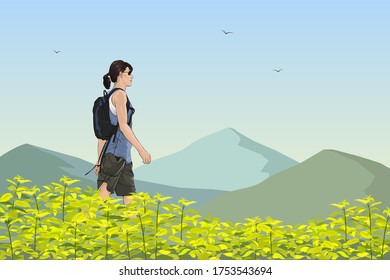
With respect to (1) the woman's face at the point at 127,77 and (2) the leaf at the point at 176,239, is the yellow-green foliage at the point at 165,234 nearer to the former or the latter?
(2) the leaf at the point at 176,239

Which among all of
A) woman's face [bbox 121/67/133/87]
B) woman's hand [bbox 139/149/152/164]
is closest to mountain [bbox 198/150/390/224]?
woman's hand [bbox 139/149/152/164]

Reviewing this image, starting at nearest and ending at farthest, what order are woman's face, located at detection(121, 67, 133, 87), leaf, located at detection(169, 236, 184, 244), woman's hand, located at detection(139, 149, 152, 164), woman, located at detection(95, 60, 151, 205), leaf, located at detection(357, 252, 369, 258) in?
leaf, located at detection(169, 236, 184, 244)
leaf, located at detection(357, 252, 369, 258)
woman's hand, located at detection(139, 149, 152, 164)
woman, located at detection(95, 60, 151, 205)
woman's face, located at detection(121, 67, 133, 87)

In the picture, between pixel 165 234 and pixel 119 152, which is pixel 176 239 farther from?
pixel 119 152

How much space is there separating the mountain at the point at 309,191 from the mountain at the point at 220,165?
782 millimetres

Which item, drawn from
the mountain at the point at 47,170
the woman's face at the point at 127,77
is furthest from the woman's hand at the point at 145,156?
the mountain at the point at 47,170

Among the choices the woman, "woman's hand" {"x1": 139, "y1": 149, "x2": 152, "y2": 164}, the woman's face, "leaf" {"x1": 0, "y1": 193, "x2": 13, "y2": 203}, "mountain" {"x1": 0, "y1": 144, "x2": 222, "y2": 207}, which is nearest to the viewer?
"leaf" {"x1": 0, "y1": 193, "x2": 13, "y2": 203}

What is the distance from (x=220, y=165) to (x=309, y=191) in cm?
272

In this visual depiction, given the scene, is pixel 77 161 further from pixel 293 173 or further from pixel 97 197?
pixel 97 197

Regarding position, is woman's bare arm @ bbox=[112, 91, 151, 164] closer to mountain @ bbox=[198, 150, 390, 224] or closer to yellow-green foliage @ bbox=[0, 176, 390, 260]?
yellow-green foliage @ bbox=[0, 176, 390, 260]

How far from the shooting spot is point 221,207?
12305 millimetres

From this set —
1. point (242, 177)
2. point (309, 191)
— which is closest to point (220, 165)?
point (242, 177)

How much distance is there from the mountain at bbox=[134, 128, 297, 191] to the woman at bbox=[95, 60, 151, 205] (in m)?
3.55

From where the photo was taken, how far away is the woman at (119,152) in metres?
10.1

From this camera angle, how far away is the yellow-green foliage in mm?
8523
